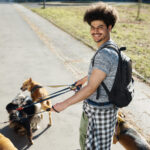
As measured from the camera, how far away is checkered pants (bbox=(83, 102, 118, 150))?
206cm

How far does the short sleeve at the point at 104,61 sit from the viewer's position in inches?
69.1

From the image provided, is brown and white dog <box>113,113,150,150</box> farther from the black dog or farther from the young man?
the black dog

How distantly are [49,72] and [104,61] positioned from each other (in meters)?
5.16

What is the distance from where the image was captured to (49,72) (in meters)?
6.77

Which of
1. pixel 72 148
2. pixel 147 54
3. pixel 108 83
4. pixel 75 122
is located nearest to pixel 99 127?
pixel 108 83

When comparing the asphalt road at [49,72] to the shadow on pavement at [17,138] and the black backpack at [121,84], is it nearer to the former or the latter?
the shadow on pavement at [17,138]

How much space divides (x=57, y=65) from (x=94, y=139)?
552 centimetres

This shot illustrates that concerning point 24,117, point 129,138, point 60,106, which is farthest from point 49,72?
point 60,106

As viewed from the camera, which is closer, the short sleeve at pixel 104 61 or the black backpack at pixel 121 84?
the short sleeve at pixel 104 61

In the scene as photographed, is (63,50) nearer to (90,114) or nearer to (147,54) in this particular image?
(147,54)

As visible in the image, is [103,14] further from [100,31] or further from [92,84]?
[92,84]

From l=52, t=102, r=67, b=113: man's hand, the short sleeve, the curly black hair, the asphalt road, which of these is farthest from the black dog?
the curly black hair

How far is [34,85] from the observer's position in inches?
179

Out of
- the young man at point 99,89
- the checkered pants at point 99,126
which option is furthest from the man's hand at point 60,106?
the checkered pants at point 99,126
